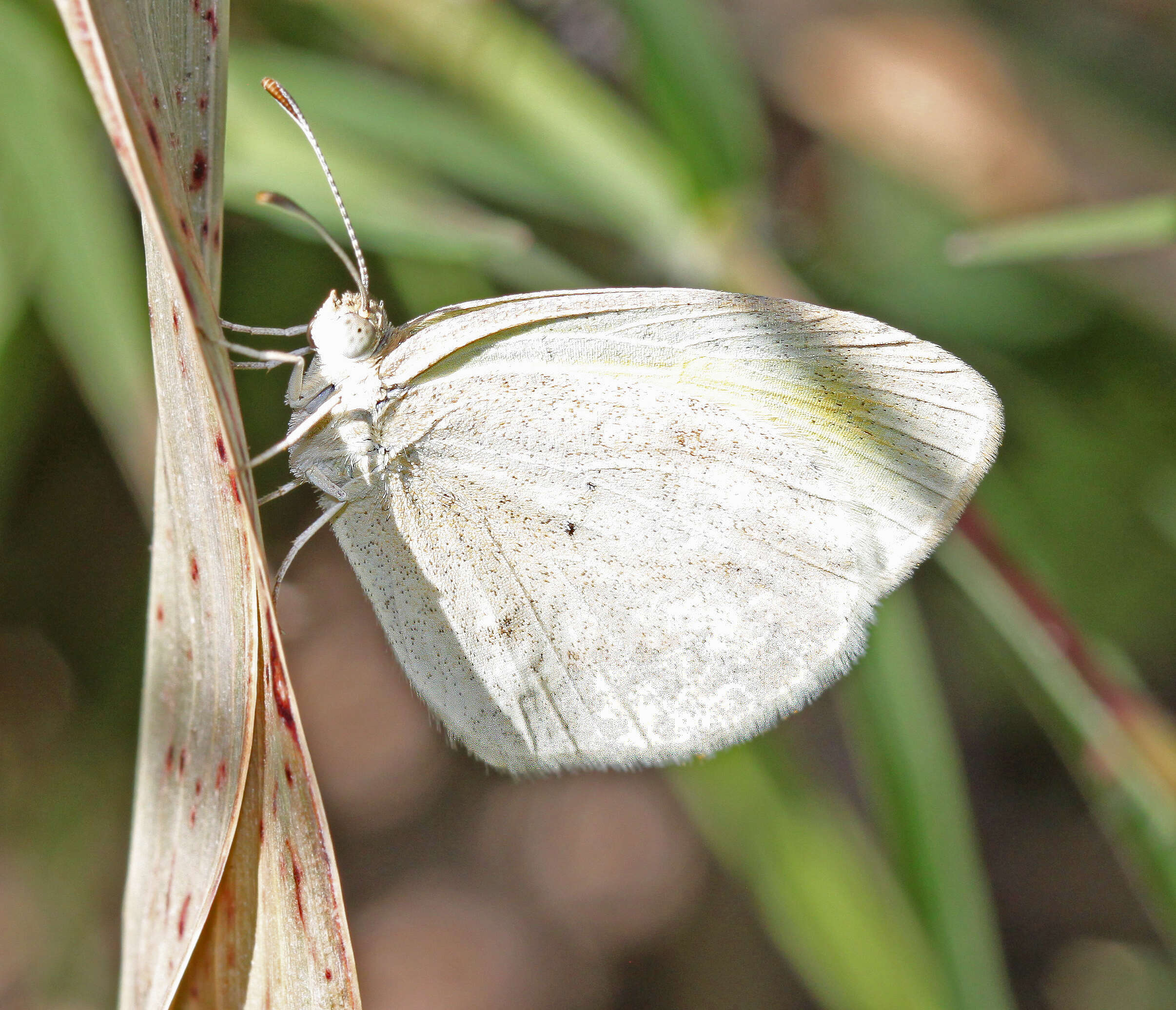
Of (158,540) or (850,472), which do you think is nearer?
(158,540)

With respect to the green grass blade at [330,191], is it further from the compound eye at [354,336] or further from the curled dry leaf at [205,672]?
the curled dry leaf at [205,672]

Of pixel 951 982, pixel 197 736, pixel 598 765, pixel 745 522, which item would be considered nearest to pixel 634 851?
pixel 951 982

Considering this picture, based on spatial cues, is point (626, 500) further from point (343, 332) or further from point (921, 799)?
point (921, 799)

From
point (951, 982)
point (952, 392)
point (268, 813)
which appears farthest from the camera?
point (951, 982)

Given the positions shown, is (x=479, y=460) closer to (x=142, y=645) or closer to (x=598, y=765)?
(x=598, y=765)

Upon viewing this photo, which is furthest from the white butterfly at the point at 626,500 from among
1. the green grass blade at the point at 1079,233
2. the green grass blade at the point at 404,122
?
the green grass blade at the point at 404,122

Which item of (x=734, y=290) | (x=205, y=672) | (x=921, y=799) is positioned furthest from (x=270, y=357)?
(x=921, y=799)
